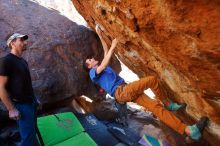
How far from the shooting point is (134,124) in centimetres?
965

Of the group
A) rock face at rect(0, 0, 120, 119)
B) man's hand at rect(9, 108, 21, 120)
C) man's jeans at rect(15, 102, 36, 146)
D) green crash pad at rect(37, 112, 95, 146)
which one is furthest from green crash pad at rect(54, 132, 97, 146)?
rock face at rect(0, 0, 120, 119)

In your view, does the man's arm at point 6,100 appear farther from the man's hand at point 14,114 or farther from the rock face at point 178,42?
the rock face at point 178,42

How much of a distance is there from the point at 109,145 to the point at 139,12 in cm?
321

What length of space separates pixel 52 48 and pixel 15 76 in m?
3.35

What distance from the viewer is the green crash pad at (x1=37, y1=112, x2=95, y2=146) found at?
223 inches

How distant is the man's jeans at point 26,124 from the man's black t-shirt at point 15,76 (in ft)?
0.34

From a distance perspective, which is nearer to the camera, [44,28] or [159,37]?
[159,37]

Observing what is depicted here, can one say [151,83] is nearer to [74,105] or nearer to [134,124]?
[74,105]

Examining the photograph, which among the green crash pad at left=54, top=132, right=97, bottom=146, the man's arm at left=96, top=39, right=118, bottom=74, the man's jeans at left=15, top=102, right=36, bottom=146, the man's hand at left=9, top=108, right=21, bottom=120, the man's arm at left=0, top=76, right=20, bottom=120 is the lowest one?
the green crash pad at left=54, top=132, right=97, bottom=146

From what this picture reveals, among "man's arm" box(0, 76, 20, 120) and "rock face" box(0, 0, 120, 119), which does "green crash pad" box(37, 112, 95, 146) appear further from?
"man's arm" box(0, 76, 20, 120)

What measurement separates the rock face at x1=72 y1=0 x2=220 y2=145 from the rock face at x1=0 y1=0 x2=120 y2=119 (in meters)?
2.22

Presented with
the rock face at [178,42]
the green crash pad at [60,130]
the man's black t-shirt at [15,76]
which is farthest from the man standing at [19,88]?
the rock face at [178,42]

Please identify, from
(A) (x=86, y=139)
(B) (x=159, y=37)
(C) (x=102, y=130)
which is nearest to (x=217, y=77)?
(B) (x=159, y=37)

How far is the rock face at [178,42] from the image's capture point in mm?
3268
